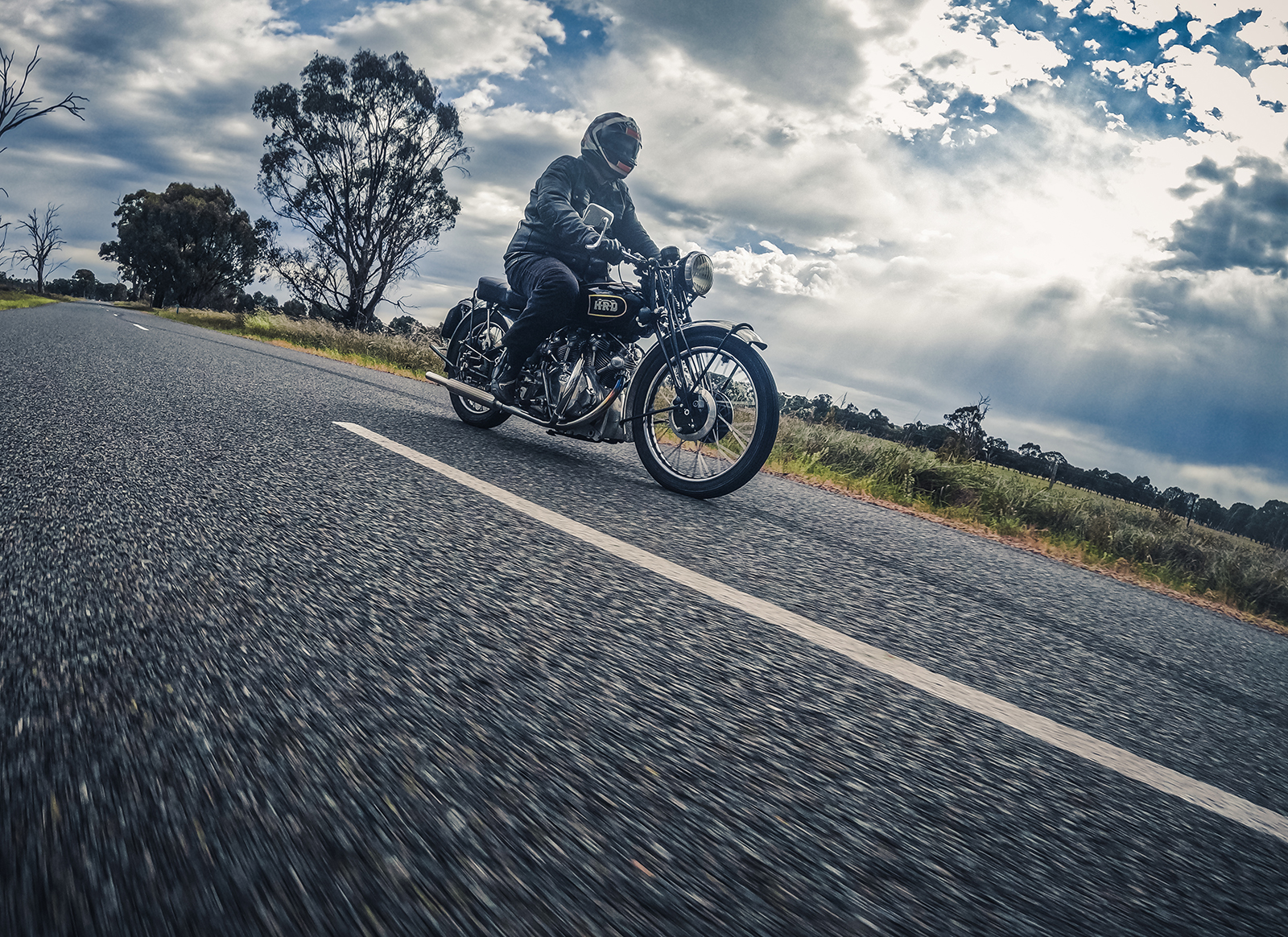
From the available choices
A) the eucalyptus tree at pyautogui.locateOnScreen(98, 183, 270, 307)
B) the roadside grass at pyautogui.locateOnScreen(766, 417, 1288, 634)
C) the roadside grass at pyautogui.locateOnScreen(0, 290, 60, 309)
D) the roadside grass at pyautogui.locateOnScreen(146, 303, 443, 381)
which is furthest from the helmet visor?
the eucalyptus tree at pyautogui.locateOnScreen(98, 183, 270, 307)

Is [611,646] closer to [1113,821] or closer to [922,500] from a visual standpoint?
[1113,821]

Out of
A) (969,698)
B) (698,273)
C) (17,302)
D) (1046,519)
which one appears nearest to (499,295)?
(698,273)

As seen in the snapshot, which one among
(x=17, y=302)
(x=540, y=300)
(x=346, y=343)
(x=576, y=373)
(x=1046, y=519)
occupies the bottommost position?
(x=1046, y=519)

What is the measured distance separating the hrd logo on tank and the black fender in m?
0.30

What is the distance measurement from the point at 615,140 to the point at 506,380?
64.2 inches

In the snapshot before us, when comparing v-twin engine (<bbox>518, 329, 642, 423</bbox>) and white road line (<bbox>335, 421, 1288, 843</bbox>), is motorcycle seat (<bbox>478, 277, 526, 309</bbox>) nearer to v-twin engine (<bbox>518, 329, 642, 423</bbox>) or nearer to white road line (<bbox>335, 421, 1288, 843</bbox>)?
v-twin engine (<bbox>518, 329, 642, 423</bbox>)

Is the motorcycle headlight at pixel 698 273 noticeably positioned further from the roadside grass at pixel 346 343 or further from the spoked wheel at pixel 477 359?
the roadside grass at pixel 346 343

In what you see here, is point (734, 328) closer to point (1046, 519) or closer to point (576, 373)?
point (576, 373)

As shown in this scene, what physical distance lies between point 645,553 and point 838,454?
583cm

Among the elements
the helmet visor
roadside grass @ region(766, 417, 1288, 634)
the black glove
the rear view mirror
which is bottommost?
roadside grass @ region(766, 417, 1288, 634)

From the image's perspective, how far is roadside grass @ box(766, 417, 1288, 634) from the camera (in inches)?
187

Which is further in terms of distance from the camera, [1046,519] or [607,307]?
[1046,519]

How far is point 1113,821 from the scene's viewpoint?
1096 millimetres

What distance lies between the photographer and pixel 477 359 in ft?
16.0
